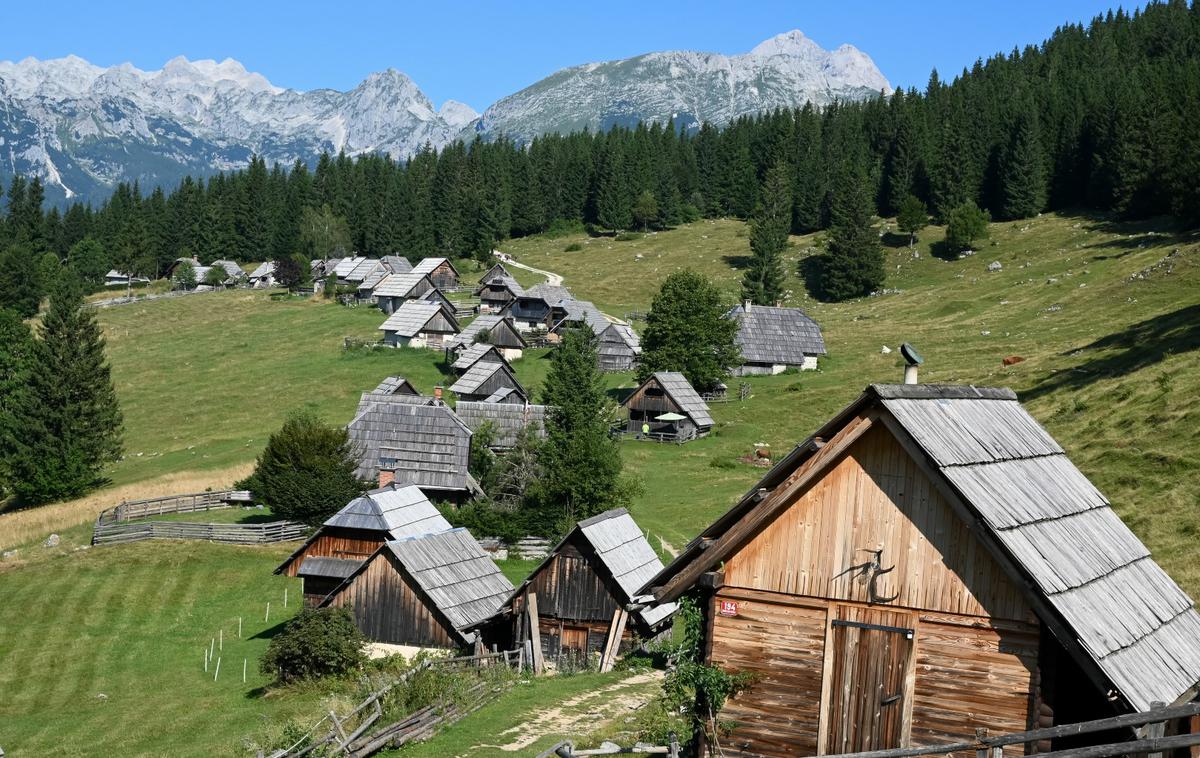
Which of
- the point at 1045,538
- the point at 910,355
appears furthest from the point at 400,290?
the point at 1045,538

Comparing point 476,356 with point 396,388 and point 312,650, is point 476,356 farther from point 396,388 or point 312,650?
point 312,650

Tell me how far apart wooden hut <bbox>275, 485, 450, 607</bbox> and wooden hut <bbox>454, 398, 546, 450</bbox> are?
63.4 ft

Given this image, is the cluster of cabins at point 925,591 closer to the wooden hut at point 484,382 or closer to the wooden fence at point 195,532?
the wooden fence at point 195,532

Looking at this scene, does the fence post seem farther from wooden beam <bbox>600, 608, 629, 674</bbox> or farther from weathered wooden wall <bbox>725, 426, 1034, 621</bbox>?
wooden beam <bbox>600, 608, 629, 674</bbox>

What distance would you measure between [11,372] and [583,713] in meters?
66.8

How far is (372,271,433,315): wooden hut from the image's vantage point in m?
107

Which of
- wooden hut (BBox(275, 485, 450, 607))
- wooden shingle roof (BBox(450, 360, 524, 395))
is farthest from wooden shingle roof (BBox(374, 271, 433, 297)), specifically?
wooden hut (BBox(275, 485, 450, 607))

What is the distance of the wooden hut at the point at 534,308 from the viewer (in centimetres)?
9525

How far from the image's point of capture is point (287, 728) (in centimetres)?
2117

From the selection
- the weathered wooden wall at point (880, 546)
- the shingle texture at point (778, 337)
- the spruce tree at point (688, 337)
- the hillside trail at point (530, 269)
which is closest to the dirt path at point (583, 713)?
the weathered wooden wall at point (880, 546)

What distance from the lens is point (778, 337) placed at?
79.4 m

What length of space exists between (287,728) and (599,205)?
13296 cm

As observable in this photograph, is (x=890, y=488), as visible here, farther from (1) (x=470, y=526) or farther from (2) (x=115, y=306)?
(2) (x=115, y=306)

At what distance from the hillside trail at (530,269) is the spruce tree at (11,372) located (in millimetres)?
49567
